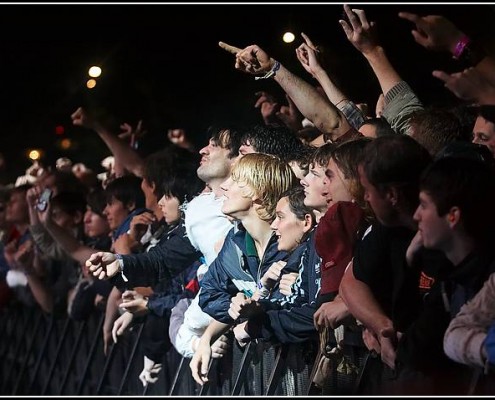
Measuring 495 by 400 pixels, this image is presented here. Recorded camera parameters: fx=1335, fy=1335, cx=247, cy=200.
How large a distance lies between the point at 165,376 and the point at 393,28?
2523mm

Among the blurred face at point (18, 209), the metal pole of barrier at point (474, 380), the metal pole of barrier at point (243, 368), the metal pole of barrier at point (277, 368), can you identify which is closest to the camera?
the metal pole of barrier at point (474, 380)

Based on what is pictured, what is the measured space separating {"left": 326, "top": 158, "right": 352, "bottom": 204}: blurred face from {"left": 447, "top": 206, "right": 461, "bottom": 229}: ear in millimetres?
1047

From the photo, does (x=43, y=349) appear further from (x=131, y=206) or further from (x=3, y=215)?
(x=131, y=206)

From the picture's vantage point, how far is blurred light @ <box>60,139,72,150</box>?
43.8 ft

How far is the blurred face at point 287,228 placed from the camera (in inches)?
245

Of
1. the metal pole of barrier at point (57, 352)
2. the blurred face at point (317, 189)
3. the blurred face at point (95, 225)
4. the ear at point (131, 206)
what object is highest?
the blurred face at point (317, 189)

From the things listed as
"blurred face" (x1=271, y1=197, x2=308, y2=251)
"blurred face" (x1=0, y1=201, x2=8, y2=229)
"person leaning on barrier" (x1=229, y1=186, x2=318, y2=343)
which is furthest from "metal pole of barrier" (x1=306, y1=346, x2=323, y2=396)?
"blurred face" (x1=0, y1=201, x2=8, y2=229)

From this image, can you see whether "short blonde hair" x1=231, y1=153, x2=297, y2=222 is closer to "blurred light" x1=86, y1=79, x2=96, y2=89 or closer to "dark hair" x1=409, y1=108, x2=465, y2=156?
"dark hair" x1=409, y1=108, x2=465, y2=156

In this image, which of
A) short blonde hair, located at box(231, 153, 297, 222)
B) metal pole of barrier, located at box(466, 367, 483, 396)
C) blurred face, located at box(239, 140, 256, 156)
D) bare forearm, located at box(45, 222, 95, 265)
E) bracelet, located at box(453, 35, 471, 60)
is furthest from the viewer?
bare forearm, located at box(45, 222, 95, 265)

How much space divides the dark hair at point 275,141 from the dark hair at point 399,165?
66.9 inches

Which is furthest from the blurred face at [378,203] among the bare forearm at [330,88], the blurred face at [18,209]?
the blurred face at [18,209]

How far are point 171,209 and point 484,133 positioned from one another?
3151 millimetres

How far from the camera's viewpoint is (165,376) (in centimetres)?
820

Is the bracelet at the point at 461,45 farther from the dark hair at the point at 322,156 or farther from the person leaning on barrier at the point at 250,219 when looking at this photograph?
the person leaning on barrier at the point at 250,219
